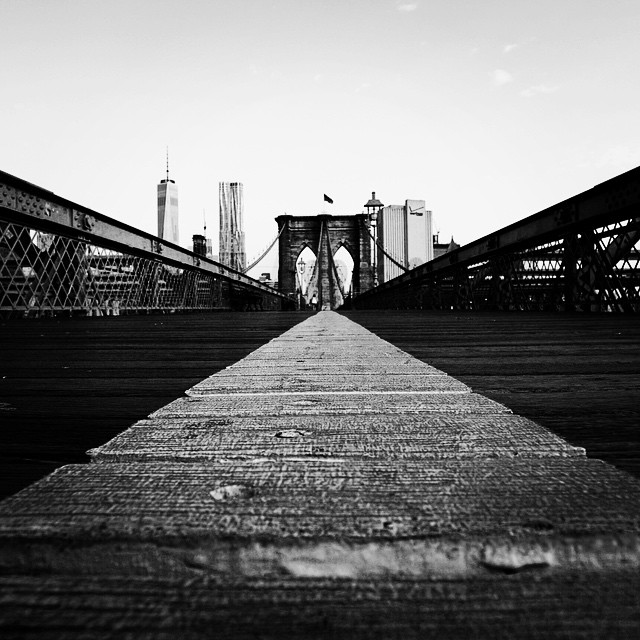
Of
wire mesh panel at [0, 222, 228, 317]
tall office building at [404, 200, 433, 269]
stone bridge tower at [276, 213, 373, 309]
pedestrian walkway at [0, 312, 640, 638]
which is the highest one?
tall office building at [404, 200, 433, 269]

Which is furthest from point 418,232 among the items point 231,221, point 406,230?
point 231,221

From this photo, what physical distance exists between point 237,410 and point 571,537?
0.50 metres

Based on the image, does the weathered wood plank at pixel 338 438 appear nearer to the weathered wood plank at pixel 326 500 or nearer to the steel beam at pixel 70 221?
the weathered wood plank at pixel 326 500

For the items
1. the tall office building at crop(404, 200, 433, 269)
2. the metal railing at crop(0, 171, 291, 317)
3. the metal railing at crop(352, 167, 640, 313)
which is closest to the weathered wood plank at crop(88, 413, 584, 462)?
the metal railing at crop(352, 167, 640, 313)

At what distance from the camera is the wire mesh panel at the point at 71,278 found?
18.4ft

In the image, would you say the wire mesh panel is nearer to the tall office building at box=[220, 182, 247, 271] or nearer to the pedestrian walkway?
the pedestrian walkway

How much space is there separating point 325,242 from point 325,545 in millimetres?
42654

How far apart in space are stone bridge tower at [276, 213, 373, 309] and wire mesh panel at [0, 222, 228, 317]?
3121 centimetres

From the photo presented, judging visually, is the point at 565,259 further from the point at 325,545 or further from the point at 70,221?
the point at 325,545

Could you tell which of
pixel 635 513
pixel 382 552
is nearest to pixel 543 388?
pixel 635 513

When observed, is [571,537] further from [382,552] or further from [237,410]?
[237,410]

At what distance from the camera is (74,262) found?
6.96m

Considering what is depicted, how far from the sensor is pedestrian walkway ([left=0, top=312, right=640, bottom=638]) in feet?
0.87

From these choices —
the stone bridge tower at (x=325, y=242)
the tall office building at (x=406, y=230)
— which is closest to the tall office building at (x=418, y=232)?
the tall office building at (x=406, y=230)
